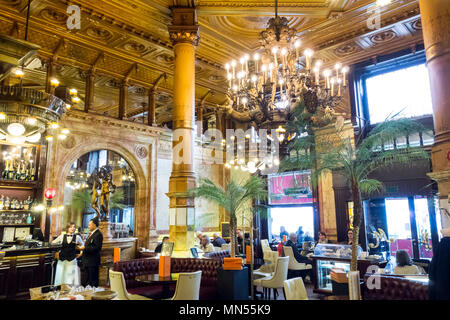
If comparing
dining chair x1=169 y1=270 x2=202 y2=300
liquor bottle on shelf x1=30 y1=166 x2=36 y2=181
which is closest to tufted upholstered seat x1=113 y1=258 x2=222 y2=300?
dining chair x1=169 y1=270 x2=202 y2=300

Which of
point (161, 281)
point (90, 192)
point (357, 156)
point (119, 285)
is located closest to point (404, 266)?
point (357, 156)

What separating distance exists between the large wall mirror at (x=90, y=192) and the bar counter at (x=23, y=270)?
1002 centimetres

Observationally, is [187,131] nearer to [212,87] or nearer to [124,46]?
[124,46]

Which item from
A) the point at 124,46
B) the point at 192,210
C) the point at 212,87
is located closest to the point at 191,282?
the point at 192,210

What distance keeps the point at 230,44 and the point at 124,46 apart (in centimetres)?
331

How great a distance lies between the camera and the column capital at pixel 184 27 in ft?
25.8

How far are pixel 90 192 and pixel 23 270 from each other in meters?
11.0

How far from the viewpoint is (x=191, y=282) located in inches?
176

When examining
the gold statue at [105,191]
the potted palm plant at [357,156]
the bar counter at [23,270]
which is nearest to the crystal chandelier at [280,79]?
the potted palm plant at [357,156]

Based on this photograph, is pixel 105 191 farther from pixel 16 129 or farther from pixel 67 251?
pixel 16 129

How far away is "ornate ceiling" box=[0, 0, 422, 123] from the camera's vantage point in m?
8.30

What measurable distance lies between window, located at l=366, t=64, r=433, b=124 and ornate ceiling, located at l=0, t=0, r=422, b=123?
810mm

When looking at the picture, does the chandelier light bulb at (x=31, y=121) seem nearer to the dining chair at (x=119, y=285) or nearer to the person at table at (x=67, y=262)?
the person at table at (x=67, y=262)

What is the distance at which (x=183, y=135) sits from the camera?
7.39 meters
